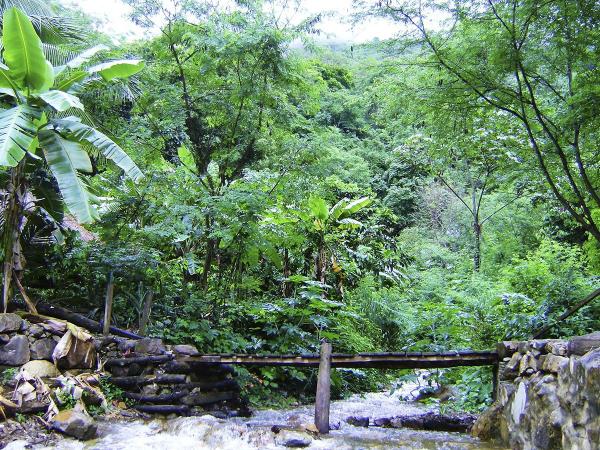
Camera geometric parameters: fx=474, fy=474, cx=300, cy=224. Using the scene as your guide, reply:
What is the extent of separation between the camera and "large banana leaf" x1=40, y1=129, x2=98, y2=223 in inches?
223

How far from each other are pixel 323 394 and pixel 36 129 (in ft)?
15.8

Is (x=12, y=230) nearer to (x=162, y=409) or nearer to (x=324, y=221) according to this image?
(x=162, y=409)

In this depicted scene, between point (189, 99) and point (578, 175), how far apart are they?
7319 mm

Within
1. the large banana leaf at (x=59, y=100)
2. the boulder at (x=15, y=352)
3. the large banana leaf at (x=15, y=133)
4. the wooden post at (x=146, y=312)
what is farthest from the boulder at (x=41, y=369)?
the large banana leaf at (x=59, y=100)

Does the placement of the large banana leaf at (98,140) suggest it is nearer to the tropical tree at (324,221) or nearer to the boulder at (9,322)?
the boulder at (9,322)

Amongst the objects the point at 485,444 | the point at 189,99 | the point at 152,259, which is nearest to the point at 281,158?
the point at 189,99

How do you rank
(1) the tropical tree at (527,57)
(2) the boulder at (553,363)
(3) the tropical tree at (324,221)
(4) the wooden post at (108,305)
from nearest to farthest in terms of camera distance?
(2) the boulder at (553,363) → (1) the tropical tree at (527,57) → (4) the wooden post at (108,305) → (3) the tropical tree at (324,221)

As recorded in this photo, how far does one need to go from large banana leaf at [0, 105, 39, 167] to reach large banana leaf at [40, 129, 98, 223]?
0.29m

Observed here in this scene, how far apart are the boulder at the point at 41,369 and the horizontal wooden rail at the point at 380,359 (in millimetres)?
1607

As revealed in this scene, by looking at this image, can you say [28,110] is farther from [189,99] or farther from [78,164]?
[189,99]

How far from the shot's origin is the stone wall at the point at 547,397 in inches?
128

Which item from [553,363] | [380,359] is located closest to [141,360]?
[380,359]

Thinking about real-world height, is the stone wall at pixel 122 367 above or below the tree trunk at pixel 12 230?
below

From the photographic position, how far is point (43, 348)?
6129mm
